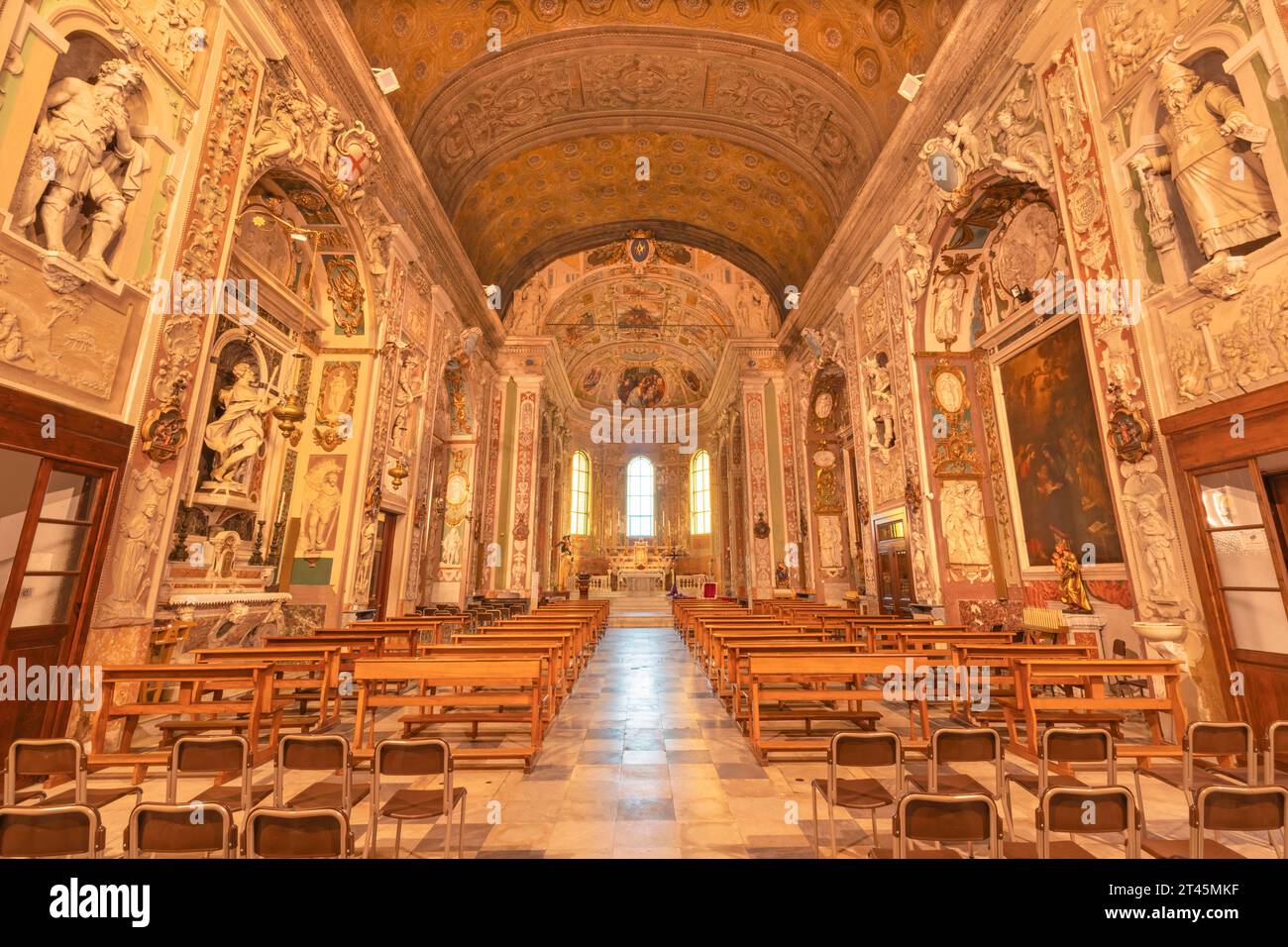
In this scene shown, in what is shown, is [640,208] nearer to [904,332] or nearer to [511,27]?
[511,27]

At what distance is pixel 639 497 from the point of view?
34.4 metres

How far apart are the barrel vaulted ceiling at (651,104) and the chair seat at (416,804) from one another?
38.8ft

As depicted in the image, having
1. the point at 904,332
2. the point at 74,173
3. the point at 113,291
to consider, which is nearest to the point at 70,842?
the point at 113,291

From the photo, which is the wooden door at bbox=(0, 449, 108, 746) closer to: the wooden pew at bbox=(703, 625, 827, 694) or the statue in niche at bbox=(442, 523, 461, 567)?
the wooden pew at bbox=(703, 625, 827, 694)

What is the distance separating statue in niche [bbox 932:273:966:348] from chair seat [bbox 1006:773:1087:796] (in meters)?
8.08

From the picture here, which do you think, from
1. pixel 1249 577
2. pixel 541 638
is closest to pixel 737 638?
pixel 541 638

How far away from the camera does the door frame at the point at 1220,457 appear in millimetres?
4777

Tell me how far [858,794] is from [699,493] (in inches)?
1183

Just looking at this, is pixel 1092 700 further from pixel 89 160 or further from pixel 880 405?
pixel 89 160

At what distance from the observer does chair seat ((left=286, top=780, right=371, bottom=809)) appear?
12.2 ft

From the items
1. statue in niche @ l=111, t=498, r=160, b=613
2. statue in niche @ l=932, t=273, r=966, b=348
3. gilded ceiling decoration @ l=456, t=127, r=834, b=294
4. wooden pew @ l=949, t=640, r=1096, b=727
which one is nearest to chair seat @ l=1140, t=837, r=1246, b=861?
wooden pew @ l=949, t=640, r=1096, b=727

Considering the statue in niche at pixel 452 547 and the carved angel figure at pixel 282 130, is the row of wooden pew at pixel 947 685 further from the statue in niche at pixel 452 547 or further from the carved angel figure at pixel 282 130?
the statue in niche at pixel 452 547

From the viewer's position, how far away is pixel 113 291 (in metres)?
5.34

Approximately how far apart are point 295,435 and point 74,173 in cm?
531
